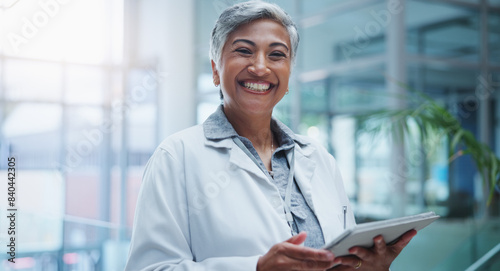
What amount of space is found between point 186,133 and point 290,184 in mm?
286

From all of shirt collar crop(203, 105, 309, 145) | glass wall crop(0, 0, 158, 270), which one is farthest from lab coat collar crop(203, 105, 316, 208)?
glass wall crop(0, 0, 158, 270)

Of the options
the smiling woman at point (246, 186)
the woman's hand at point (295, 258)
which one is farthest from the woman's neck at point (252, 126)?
the woman's hand at point (295, 258)

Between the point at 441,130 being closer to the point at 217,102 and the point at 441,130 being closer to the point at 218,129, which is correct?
the point at 218,129

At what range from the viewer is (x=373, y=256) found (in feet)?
3.34

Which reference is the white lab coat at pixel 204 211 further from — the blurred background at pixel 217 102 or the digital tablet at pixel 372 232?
the blurred background at pixel 217 102

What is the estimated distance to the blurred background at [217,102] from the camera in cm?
363

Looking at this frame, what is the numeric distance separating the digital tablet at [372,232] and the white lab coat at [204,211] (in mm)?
176

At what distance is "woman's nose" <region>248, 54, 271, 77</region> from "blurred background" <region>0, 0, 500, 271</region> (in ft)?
6.63

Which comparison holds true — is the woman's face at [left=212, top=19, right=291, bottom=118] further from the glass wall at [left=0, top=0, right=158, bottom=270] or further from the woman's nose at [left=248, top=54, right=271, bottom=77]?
the glass wall at [left=0, top=0, right=158, bottom=270]

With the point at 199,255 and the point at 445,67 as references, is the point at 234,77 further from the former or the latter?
the point at 445,67

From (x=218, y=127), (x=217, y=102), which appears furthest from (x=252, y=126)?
(x=217, y=102)

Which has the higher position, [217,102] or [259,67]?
[217,102]

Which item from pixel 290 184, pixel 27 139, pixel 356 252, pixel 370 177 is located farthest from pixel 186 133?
pixel 370 177

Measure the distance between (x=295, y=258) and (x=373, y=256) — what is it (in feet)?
0.76
